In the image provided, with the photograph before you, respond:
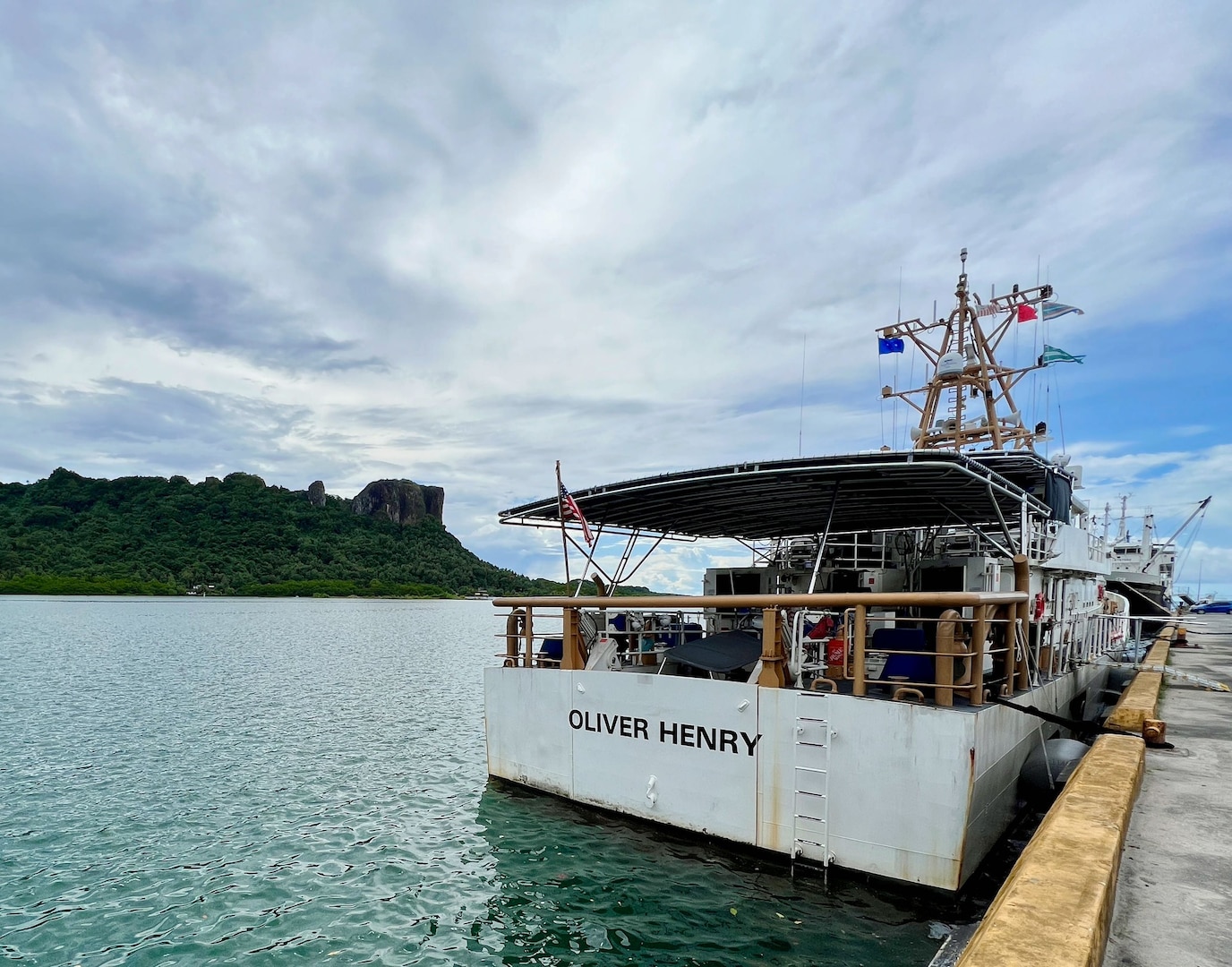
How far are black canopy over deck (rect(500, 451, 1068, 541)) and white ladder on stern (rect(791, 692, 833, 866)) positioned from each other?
139 inches

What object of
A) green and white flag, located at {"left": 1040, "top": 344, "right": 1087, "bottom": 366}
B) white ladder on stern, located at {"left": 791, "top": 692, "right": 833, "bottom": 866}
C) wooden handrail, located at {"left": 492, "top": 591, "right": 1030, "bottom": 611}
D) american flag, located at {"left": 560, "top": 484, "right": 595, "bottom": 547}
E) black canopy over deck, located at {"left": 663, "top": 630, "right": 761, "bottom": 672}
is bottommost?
white ladder on stern, located at {"left": 791, "top": 692, "right": 833, "bottom": 866}

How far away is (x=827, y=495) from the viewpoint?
12820 mm

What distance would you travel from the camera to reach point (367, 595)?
122875 millimetres

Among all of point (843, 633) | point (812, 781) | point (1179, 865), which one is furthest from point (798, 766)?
point (1179, 865)

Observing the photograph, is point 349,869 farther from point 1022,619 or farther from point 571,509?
point 1022,619

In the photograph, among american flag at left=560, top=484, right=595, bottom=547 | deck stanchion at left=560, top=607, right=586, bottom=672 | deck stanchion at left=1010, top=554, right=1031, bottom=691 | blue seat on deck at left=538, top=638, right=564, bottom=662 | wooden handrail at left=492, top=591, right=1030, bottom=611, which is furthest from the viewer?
american flag at left=560, top=484, right=595, bottom=547

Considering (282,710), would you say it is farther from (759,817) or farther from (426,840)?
(759,817)

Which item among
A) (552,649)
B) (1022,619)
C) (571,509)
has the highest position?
(571,509)

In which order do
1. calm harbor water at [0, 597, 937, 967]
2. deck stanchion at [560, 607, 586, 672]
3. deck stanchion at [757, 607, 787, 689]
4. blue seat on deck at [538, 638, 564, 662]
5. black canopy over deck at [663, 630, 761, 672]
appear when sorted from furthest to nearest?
blue seat on deck at [538, 638, 564, 662] < deck stanchion at [560, 607, 586, 672] < black canopy over deck at [663, 630, 761, 672] < deck stanchion at [757, 607, 787, 689] < calm harbor water at [0, 597, 937, 967]

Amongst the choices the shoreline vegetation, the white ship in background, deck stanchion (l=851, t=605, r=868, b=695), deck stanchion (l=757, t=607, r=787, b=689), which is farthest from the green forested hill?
deck stanchion (l=851, t=605, r=868, b=695)

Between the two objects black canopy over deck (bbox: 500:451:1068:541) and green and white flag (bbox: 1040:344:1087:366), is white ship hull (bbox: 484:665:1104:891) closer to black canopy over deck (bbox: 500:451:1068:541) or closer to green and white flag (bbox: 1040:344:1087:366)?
black canopy over deck (bbox: 500:451:1068:541)

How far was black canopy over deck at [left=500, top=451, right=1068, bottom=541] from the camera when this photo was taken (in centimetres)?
1000

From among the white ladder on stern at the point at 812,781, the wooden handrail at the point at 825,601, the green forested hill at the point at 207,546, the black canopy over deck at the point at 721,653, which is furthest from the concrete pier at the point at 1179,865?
the green forested hill at the point at 207,546

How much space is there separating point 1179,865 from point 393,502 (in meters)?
161
